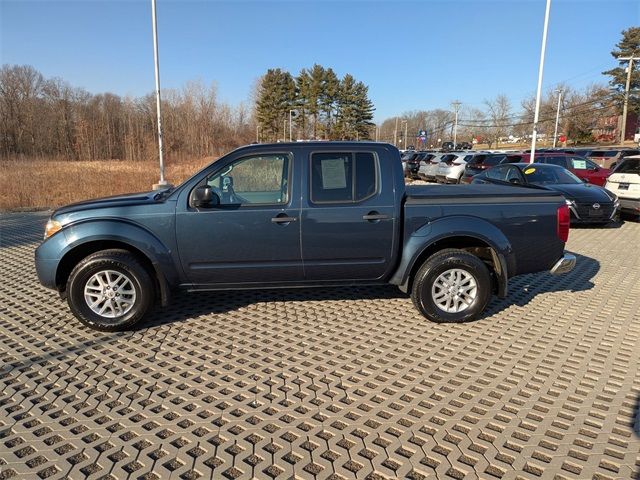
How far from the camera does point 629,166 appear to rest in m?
11.3

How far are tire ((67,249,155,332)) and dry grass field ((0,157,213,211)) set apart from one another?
11.3 metres

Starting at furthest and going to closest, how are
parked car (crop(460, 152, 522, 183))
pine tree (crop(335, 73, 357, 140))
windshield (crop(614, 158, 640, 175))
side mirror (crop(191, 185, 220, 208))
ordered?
pine tree (crop(335, 73, 357, 140)) < parked car (crop(460, 152, 522, 183)) < windshield (crop(614, 158, 640, 175)) < side mirror (crop(191, 185, 220, 208))

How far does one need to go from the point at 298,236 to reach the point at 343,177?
0.81 metres

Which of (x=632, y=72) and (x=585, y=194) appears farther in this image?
(x=632, y=72)

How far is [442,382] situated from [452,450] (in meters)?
0.84

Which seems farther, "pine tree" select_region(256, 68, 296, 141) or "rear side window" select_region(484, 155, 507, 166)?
"pine tree" select_region(256, 68, 296, 141)

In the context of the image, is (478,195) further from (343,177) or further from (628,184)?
(628,184)

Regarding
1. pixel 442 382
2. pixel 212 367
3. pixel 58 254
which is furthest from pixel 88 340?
pixel 442 382

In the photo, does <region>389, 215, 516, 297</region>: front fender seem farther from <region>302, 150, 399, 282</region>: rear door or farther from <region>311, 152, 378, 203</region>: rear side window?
<region>311, 152, 378, 203</region>: rear side window

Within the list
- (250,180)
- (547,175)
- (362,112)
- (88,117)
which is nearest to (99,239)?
(250,180)

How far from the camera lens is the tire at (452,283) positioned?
14.7 ft

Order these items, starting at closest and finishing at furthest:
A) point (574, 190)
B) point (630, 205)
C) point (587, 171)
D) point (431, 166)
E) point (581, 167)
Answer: point (574, 190), point (630, 205), point (587, 171), point (581, 167), point (431, 166)

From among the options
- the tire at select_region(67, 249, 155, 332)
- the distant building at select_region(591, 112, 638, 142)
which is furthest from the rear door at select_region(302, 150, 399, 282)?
the distant building at select_region(591, 112, 638, 142)

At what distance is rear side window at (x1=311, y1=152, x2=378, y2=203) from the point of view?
448cm
